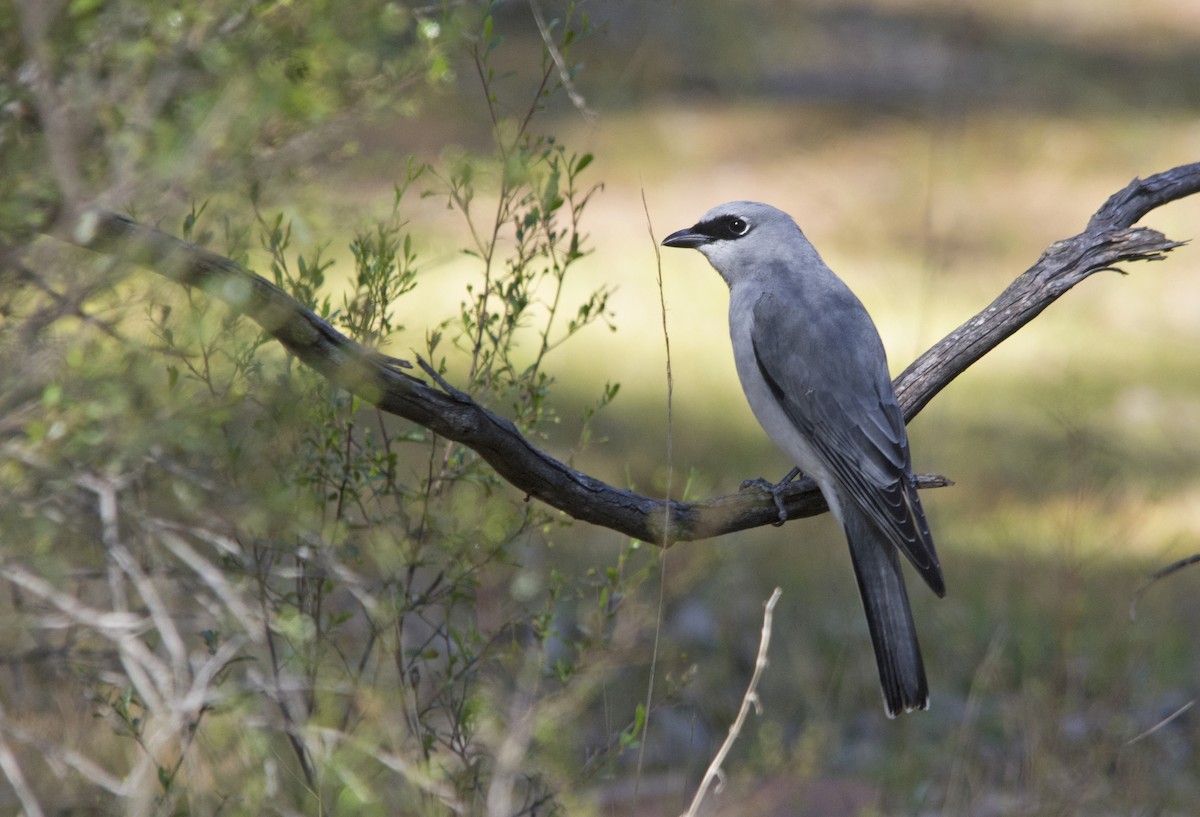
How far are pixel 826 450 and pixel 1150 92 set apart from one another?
10984 mm

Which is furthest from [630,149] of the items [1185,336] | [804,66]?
[1185,336]

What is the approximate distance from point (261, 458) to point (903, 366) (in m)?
5.57

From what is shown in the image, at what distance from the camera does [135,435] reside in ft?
8.45

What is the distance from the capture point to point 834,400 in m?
3.78

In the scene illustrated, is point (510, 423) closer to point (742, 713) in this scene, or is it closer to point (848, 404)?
point (742, 713)

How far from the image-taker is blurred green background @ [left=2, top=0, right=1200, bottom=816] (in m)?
4.47

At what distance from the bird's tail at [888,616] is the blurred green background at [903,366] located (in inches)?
17.3

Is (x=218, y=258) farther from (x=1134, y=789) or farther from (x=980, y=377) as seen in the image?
(x=980, y=377)

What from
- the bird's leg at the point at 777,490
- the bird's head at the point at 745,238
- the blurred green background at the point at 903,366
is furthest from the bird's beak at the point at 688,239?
the bird's leg at the point at 777,490

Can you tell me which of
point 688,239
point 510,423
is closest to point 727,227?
point 688,239

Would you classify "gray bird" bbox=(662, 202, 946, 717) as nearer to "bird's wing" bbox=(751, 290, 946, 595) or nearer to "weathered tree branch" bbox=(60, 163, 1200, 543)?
"bird's wing" bbox=(751, 290, 946, 595)

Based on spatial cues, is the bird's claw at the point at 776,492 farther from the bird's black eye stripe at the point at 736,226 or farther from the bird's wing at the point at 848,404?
the bird's black eye stripe at the point at 736,226

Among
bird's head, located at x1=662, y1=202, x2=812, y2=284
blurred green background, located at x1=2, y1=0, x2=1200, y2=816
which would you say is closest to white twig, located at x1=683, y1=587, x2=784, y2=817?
blurred green background, located at x1=2, y1=0, x2=1200, y2=816

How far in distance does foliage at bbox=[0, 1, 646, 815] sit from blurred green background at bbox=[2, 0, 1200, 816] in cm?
21
